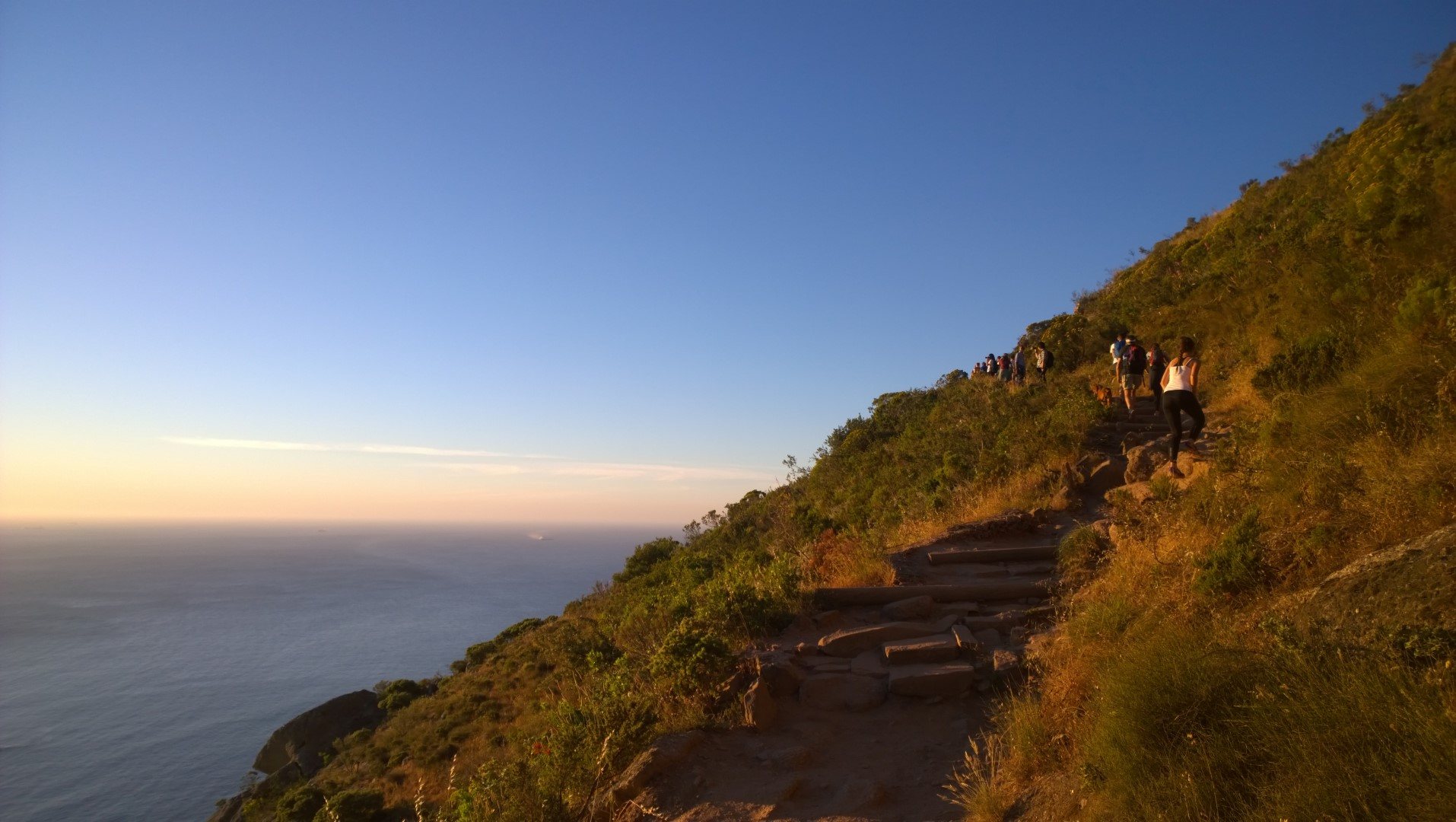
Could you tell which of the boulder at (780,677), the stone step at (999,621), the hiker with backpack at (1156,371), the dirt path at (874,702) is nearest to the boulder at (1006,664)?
the dirt path at (874,702)

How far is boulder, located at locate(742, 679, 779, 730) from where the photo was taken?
20.4ft

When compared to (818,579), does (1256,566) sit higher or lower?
higher

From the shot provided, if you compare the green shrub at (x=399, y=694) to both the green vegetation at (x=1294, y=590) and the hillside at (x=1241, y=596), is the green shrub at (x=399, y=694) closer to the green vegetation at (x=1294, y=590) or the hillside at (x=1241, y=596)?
the hillside at (x=1241, y=596)

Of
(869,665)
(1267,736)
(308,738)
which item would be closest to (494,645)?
(308,738)

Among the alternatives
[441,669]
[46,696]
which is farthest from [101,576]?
[441,669]

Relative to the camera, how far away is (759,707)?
247 inches

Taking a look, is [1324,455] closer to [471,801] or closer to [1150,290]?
[471,801]

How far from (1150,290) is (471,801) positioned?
24482 mm

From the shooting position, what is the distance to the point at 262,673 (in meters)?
72.5

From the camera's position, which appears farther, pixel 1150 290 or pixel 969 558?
pixel 1150 290

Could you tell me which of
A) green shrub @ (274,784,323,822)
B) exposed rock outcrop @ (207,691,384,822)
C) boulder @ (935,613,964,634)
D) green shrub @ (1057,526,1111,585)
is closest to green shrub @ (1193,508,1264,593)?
green shrub @ (1057,526,1111,585)

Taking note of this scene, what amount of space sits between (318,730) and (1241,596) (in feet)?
139

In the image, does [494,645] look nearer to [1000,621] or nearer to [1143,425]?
[1143,425]

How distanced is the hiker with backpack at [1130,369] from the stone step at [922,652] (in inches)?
409
